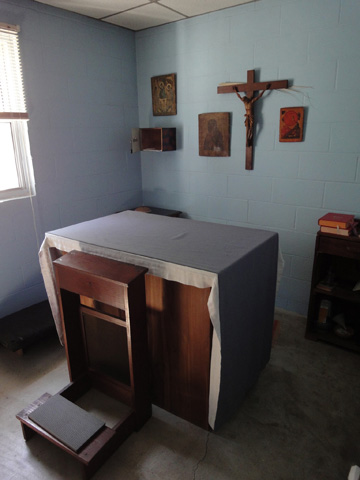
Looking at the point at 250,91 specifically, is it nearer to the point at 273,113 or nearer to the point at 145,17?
the point at 273,113

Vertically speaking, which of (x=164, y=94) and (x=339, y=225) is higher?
(x=164, y=94)

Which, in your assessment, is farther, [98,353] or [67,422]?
[98,353]

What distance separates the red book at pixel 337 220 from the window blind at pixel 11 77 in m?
2.44

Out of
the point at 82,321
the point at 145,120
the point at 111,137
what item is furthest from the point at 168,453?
the point at 145,120

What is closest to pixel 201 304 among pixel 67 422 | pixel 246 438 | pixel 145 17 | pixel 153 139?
pixel 246 438

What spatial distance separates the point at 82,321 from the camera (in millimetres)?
2186

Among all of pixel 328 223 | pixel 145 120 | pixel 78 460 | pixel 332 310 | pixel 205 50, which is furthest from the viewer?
pixel 145 120

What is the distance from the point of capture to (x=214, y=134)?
331 cm

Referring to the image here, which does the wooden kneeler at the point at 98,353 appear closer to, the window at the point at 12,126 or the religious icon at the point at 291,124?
the window at the point at 12,126

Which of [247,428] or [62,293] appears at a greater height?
[62,293]

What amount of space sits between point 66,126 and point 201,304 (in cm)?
225

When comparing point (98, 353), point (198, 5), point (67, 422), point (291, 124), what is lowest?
point (67, 422)

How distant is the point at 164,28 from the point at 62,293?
2.78 metres

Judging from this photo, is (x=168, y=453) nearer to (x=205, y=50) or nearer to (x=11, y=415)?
(x=11, y=415)
